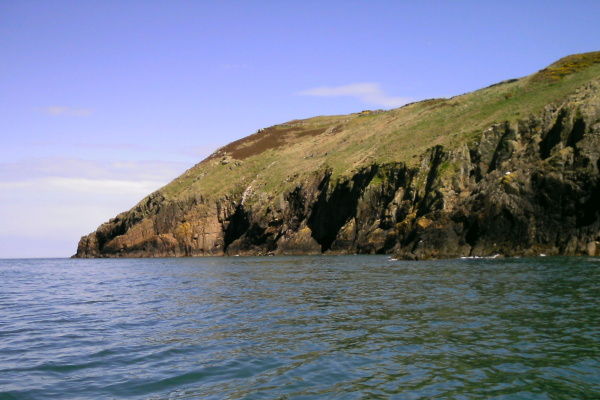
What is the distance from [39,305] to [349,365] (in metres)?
20.1

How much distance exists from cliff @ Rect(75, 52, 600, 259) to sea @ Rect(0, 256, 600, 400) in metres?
25.5

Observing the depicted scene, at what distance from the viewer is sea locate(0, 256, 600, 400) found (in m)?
10.6

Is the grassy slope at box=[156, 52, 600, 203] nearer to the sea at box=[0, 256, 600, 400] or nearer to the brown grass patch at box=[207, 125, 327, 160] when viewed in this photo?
the brown grass patch at box=[207, 125, 327, 160]

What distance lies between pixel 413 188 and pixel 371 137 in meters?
37.6

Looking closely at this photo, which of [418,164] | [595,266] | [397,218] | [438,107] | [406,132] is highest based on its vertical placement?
[438,107]

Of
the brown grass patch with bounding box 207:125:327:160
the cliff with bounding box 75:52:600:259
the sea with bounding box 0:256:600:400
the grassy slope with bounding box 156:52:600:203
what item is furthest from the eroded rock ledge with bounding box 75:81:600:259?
the brown grass patch with bounding box 207:125:327:160

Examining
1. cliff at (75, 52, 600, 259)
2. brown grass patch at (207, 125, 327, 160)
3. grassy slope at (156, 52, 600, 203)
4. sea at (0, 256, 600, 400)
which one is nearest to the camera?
sea at (0, 256, 600, 400)

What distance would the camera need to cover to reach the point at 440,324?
16609 mm

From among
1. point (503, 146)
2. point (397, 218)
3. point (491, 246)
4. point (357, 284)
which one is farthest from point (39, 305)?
point (503, 146)

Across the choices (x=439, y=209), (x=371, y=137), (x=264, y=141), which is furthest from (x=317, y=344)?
(x=264, y=141)

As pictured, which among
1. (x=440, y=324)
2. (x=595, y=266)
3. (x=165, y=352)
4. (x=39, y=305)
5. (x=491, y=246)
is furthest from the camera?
(x=491, y=246)

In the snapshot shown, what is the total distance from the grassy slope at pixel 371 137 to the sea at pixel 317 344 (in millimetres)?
55683

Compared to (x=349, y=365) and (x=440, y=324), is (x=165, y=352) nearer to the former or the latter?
(x=349, y=365)

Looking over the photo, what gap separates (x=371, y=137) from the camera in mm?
107562
